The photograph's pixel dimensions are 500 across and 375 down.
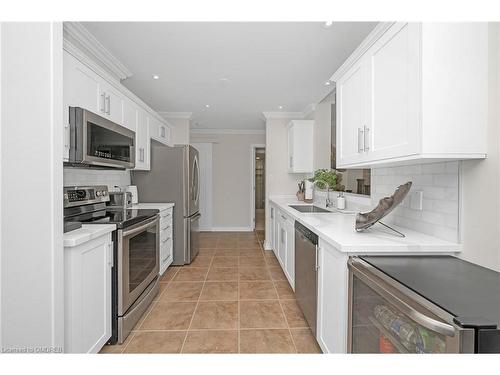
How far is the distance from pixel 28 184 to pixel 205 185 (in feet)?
17.3

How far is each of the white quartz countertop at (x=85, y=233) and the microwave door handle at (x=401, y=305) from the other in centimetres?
147

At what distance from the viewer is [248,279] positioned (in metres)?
3.35

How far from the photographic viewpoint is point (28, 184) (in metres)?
1.31

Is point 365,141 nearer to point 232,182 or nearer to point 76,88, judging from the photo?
point 76,88

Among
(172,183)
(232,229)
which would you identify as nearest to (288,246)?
(172,183)

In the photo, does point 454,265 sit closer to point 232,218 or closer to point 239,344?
point 239,344

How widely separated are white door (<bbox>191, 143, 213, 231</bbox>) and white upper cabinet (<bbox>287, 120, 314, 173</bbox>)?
279 cm

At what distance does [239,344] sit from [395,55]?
2.11 meters

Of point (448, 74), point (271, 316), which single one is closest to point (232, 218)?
point (271, 316)

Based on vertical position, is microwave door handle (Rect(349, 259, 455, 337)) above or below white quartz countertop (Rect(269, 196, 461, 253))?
below

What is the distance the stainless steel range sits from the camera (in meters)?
1.96

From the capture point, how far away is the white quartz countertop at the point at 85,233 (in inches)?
57.7

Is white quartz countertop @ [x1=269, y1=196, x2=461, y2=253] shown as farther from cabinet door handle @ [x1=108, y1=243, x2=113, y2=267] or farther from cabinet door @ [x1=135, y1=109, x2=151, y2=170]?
cabinet door @ [x1=135, y1=109, x2=151, y2=170]

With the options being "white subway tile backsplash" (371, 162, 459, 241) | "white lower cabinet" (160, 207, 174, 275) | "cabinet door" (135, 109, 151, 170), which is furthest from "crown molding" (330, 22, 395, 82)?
"white lower cabinet" (160, 207, 174, 275)
